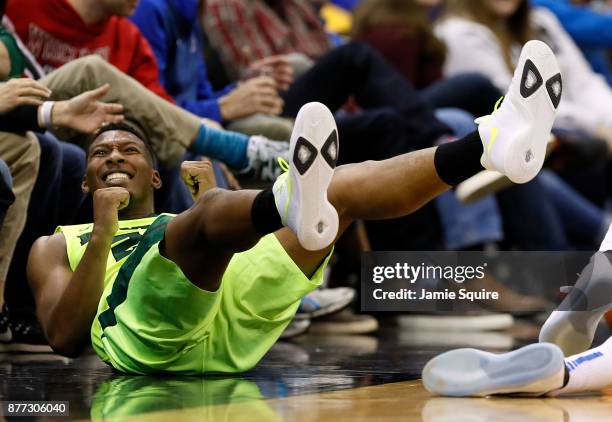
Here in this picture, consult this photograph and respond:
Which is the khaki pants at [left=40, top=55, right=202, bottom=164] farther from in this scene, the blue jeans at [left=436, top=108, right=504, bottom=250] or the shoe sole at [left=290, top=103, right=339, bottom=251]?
the blue jeans at [left=436, top=108, right=504, bottom=250]

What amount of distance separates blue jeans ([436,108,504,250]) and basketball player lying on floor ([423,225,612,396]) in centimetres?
224

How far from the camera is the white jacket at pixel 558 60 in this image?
5.58 meters

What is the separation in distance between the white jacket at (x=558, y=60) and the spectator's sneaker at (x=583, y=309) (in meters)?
2.75

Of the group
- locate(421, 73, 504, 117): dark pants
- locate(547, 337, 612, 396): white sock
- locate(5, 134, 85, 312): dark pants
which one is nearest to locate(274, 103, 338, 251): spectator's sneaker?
locate(547, 337, 612, 396): white sock

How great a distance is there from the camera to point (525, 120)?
250cm

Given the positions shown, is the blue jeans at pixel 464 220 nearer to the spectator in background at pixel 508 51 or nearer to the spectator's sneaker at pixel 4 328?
the spectator in background at pixel 508 51

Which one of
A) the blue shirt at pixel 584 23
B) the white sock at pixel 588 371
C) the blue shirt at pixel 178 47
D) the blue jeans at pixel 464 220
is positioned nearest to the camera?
the white sock at pixel 588 371

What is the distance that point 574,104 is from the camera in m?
5.91

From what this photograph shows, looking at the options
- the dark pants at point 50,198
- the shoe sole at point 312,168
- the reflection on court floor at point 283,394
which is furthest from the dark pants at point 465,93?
the shoe sole at point 312,168

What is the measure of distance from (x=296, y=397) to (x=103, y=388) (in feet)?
1.46

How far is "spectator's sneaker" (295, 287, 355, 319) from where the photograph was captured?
4289 millimetres

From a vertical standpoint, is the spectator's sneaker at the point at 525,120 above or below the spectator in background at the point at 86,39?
above

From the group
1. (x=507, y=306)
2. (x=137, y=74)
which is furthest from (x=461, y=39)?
(x=507, y=306)

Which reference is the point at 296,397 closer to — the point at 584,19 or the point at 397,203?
the point at 397,203
